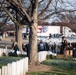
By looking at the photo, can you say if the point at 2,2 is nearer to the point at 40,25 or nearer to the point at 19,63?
the point at 19,63

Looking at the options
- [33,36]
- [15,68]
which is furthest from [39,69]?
[15,68]

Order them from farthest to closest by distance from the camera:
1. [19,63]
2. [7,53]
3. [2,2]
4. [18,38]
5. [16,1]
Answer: [18,38] → [7,53] → [2,2] → [16,1] → [19,63]

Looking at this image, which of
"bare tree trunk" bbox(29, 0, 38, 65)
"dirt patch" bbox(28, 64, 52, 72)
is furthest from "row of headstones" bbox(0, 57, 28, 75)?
"bare tree trunk" bbox(29, 0, 38, 65)

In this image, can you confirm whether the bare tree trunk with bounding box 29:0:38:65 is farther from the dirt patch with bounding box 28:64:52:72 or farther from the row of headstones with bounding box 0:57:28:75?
the row of headstones with bounding box 0:57:28:75

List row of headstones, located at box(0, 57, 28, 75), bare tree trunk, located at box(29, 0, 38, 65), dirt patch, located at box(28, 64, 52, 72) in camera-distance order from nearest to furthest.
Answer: row of headstones, located at box(0, 57, 28, 75) < dirt patch, located at box(28, 64, 52, 72) < bare tree trunk, located at box(29, 0, 38, 65)

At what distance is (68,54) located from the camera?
108ft

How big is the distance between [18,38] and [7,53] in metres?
5.76

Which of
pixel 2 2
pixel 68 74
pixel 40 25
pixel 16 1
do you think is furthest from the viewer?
pixel 40 25

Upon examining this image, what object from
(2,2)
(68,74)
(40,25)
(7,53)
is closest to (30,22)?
(2,2)

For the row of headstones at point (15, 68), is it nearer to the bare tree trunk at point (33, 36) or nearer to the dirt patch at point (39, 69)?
the dirt patch at point (39, 69)

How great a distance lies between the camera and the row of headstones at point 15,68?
1289cm

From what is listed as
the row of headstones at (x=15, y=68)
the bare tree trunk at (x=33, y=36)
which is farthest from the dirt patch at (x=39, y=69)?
the row of headstones at (x=15, y=68)

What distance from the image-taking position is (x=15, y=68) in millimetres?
14625

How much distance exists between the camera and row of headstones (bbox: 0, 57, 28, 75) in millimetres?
12886
